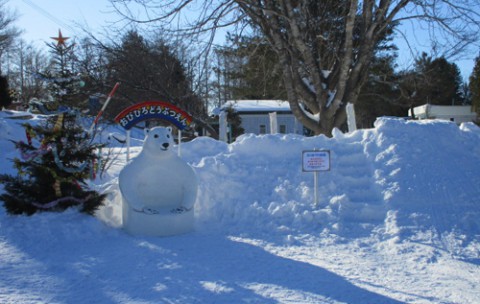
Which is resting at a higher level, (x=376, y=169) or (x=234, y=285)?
(x=376, y=169)

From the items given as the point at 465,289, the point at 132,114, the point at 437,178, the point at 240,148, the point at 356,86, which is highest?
the point at 356,86

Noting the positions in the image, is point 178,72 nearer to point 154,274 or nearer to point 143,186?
point 143,186

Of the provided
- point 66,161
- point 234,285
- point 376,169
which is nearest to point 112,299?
point 234,285

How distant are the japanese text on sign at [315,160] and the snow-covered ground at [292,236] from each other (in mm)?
476

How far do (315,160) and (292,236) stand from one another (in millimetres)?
1871

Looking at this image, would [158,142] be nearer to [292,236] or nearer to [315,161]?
[292,236]

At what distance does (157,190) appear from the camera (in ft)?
22.5

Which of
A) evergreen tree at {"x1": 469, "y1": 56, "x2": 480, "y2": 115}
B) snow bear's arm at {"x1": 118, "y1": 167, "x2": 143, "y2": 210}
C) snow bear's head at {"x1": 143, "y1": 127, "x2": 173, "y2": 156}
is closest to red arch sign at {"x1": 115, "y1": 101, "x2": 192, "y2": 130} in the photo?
snow bear's head at {"x1": 143, "y1": 127, "x2": 173, "y2": 156}

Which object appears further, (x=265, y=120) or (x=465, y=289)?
(x=265, y=120)

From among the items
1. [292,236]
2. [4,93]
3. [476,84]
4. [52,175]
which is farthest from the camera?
[476,84]

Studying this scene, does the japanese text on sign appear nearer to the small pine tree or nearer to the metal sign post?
the metal sign post

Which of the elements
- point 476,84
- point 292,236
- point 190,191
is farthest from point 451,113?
point 190,191

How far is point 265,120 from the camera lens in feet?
106

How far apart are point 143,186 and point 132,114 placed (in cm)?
168
